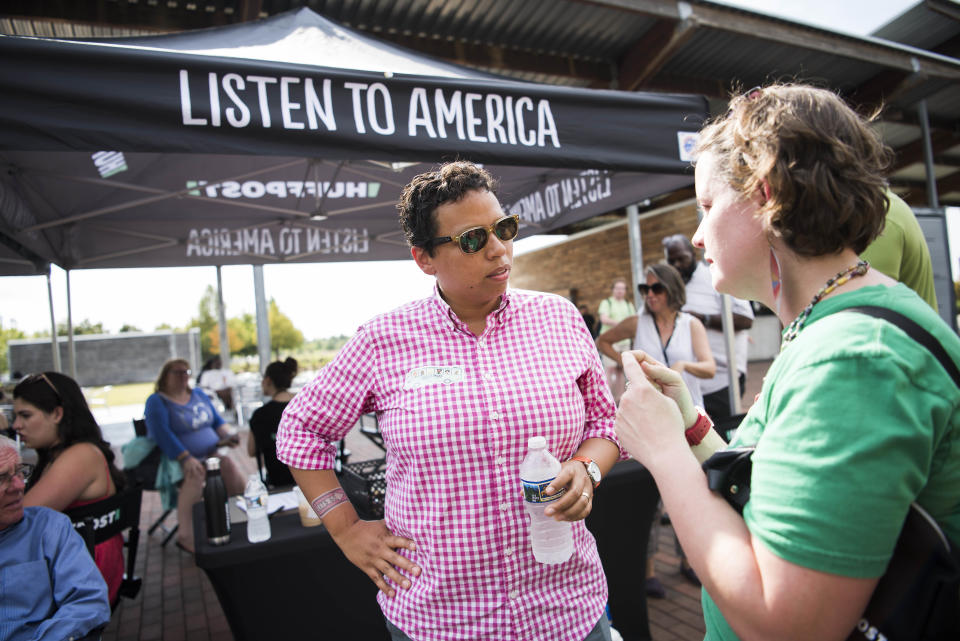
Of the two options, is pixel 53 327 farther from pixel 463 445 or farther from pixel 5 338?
pixel 5 338

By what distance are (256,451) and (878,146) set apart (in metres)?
4.52

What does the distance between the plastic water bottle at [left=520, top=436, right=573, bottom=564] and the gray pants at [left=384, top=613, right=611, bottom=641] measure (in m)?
0.23

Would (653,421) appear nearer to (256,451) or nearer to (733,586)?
(733,586)

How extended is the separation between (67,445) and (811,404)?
321 cm

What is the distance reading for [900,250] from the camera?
1738mm

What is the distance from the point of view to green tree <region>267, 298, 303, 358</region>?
136 feet

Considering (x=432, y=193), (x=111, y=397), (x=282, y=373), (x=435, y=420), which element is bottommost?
(x=111, y=397)

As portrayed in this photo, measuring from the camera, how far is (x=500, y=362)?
1.48 m

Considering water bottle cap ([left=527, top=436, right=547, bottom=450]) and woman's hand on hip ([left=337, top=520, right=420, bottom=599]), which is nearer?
water bottle cap ([left=527, top=436, right=547, bottom=450])

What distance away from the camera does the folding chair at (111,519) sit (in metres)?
2.52

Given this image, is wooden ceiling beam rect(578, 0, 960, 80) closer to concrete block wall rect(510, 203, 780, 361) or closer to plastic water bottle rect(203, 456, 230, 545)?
concrete block wall rect(510, 203, 780, 361)

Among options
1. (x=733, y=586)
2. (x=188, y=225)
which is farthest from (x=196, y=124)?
(x=188, y=225)

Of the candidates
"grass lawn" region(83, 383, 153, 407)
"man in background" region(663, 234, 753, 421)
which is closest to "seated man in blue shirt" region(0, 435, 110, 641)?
"man in background" region(663, 234, 753, 421)

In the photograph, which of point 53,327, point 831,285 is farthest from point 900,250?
point 53,327
